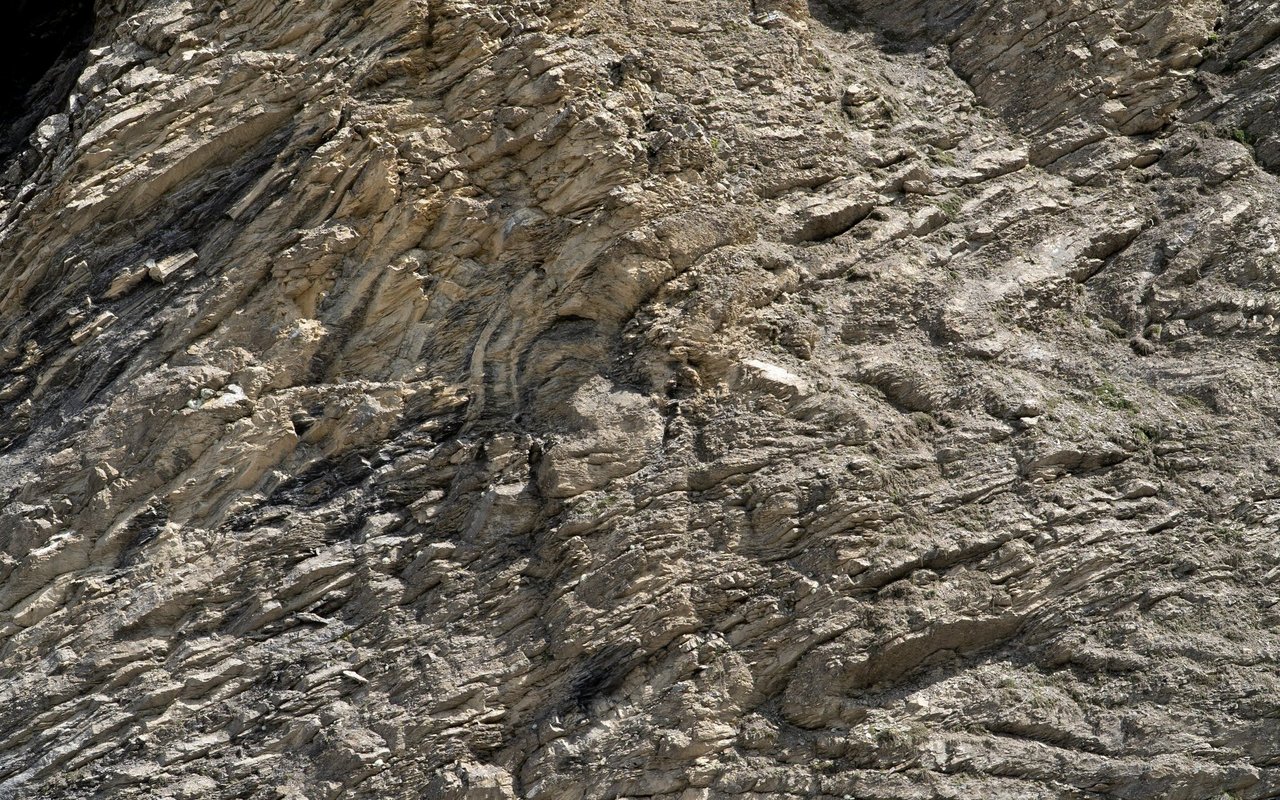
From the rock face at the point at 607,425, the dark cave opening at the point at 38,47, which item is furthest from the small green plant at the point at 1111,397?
the dark cave opening at the point at 38,47

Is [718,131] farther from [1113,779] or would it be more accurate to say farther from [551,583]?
[1113,779]

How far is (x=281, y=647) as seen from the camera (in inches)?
323

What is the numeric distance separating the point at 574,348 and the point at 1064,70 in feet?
17.5

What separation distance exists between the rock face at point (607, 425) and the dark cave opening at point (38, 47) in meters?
0.49

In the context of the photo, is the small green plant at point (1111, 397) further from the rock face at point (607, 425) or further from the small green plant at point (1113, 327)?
the small green plant at point (1113, 327)

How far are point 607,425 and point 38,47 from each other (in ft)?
22.2

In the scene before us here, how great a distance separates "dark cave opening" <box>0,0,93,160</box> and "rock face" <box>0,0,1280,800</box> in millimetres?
486

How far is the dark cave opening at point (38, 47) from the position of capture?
10.1m

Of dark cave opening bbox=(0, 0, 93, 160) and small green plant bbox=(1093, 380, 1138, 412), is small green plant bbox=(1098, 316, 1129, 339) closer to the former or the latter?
small green plant bbox=(1093, 380, 1138, 412)

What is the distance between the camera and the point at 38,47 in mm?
10383

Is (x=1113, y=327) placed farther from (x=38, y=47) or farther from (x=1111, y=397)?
(x=38, y=47)

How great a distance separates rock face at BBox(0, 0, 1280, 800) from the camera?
7.94 m

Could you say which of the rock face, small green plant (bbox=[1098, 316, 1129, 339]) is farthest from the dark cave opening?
small green plant (bbox=[1098, 316, 1129, 339])

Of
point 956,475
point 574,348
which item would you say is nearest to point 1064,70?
point 956,475
